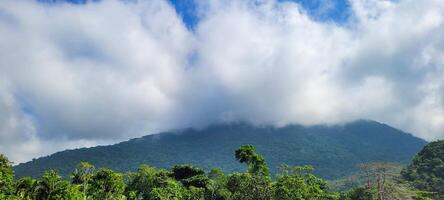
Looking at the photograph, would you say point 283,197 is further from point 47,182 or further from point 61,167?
point 61,167

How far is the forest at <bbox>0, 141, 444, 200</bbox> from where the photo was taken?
37656 millimetres

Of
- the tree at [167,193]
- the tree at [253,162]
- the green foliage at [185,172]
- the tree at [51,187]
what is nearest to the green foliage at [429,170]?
the tree at [253,162]

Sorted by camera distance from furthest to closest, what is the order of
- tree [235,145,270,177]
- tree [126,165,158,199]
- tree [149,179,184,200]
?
tree [126,165,158,199] < tree [235,145,270,177] < tree [149,179,184,200]

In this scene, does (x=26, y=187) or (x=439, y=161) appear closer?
(x=26, y=187)

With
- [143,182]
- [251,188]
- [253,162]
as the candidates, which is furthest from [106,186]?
[253,162]

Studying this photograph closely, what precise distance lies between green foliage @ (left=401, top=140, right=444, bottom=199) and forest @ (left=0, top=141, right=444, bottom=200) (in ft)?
0.67

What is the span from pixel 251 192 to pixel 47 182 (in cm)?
2391

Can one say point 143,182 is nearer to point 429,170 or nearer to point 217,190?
point 217,190

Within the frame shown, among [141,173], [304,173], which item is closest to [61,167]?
[141,173]

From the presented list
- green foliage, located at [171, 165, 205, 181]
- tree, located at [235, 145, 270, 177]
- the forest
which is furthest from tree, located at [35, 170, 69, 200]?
green foliage, located at [171, 165, 205, 181]

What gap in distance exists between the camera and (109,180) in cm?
5194

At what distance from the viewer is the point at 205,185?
66938 millimetres

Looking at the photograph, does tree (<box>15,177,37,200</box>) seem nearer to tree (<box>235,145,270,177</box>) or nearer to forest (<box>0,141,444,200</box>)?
forest (<box>0,141,444,200</box>)

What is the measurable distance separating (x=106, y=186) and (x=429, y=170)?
59.4m
